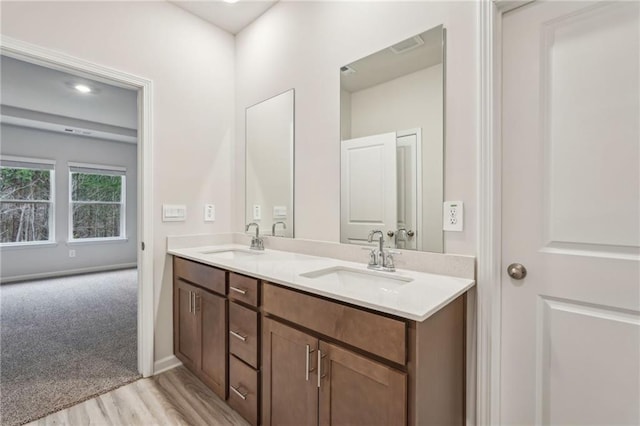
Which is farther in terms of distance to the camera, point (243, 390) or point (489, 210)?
point (243, 390)

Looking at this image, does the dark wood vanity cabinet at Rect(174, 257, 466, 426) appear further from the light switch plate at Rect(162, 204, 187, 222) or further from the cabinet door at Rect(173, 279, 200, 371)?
the light switch plate at Rect(162, 204, 187, 222)

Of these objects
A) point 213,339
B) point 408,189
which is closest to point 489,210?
point 408,189

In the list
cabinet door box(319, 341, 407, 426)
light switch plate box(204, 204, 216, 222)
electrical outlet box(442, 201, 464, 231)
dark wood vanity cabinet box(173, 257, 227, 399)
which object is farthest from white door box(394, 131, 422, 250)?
light switch plate box(204, 204, 216, 222)

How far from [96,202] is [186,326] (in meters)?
4.93

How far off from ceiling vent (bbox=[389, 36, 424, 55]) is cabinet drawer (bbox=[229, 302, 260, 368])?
5.07ft

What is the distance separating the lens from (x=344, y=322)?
1.11 m

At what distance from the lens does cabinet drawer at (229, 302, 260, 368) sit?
149cm

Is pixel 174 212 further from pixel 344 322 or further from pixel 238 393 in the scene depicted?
pixel 344 322

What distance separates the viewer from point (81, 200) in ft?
17.9

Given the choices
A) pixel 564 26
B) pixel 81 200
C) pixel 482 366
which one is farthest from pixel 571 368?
pixel 81 200

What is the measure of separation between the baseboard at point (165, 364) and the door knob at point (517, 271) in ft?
7.53

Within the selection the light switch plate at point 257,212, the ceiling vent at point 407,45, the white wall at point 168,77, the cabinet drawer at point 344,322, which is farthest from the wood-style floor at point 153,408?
the ceiling vent at point 407,45

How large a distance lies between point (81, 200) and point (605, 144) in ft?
22.8

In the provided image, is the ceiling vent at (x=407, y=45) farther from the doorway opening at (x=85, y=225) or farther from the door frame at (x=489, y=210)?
the doorway opening at (x=85, y=225)
